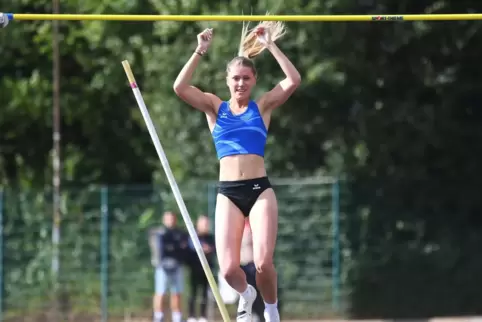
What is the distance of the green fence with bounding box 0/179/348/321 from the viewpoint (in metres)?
19.8

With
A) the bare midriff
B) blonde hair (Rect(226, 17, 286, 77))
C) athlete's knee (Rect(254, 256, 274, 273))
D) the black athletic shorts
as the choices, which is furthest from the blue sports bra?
athlete's knee (Rect(254, 256, 274, 273))

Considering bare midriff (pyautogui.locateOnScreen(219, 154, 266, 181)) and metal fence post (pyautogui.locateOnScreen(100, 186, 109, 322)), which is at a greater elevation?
bare midriff (pyautogui.locateOnScreen(219, 154, 266, 181))

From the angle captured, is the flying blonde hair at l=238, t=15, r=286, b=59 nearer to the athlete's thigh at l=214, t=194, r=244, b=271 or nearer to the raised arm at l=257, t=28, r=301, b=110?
the raised arm at l=257, t=28, r=301, b=110

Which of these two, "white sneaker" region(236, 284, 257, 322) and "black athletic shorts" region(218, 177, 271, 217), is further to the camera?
"white sneaker" region(236, 284, 257, 322)

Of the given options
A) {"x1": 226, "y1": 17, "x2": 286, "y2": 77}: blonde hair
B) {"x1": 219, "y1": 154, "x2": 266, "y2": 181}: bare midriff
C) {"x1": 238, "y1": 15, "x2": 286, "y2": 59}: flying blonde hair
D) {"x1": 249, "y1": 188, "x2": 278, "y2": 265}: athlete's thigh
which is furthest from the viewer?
{"x1": 238, "y1": 15, "x2": 286, "y2": 59}: flying blonde hair

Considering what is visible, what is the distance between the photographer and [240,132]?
930cm

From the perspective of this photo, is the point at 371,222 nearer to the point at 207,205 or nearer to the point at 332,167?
the point at 332,167

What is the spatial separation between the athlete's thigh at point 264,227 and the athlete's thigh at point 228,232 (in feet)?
0.42

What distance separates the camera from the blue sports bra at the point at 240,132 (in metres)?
9.27

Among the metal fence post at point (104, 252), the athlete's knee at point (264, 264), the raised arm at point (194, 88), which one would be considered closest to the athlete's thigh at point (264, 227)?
the athlete's knee at point (264, 264)

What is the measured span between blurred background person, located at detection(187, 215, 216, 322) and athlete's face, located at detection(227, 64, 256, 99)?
26.8 ft

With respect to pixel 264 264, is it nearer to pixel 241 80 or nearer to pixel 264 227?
pixel 264 227

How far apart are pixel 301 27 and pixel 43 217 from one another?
545cm

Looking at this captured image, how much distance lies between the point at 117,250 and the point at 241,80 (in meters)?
11.2
